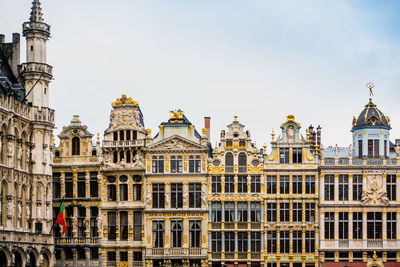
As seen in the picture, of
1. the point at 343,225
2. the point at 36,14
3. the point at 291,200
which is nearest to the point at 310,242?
the point at 343,225

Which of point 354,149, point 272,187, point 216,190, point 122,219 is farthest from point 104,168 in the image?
point 354,149

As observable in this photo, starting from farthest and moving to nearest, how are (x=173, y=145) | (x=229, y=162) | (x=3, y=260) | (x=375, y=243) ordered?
(x=173, y=145), (x=229, y=162), (x=375, y=243), (x=3, y=260)

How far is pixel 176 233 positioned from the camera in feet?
227

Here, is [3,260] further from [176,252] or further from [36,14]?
[36,14]

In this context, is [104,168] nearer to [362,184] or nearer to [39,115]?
[39,115]

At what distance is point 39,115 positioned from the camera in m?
65.6

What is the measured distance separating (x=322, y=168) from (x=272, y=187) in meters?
4.11

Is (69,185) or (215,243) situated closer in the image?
(215,243)

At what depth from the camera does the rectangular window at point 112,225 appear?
6975 cm

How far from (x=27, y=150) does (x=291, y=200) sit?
66.5 feet

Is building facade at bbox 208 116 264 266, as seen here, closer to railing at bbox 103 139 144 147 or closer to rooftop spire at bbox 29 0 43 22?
railing at bbox 103 139 144 147

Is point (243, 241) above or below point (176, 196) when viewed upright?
below

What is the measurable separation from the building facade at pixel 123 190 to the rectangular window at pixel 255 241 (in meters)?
8.47

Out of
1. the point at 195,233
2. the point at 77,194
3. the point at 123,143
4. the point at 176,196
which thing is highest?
the point at 123,143
